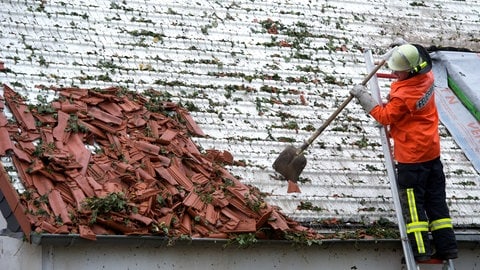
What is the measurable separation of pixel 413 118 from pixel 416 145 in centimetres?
23

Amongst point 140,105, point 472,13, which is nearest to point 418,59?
point 140,105

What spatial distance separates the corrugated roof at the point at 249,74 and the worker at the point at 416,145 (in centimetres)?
69

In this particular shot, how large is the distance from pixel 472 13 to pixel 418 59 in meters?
4.06

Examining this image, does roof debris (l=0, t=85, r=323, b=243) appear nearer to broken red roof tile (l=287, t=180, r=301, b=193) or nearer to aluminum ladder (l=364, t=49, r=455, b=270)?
broken red roof tile (l=287, t=180, r=301, b=193)

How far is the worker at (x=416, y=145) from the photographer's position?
759 cm

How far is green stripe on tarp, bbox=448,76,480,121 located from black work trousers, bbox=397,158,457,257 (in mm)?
1838

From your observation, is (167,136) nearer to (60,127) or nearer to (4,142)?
(60,127)

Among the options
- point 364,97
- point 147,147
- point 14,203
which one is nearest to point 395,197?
point 364,97

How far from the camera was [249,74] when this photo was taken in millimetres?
9242

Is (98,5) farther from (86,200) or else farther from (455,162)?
(455,162)

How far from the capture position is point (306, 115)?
902 cm

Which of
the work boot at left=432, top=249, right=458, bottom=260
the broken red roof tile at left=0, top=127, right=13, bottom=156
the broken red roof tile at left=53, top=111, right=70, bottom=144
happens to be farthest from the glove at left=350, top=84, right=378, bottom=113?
the broken red roof tile at left=0, top=127, right=13, bottom=156

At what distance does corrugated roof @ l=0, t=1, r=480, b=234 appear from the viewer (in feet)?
27.5

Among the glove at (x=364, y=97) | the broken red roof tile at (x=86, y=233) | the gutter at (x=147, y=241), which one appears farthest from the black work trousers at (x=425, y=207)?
the broken red roof tile at (x=86, y=233)
